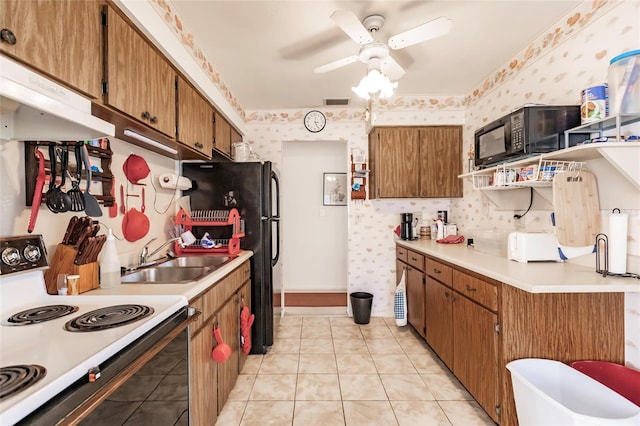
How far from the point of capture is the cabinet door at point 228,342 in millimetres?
1960

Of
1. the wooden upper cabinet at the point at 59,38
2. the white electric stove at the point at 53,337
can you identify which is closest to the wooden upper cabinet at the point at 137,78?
the wooden upper cabinet at the point at 59,38

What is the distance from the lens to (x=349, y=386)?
2.32 meters

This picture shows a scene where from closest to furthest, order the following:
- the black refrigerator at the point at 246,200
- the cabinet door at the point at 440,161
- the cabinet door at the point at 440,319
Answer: the cabinet door at the point at 440,319, the black refrigerator at the point at 246,200, the cabinet door at the point at 440,161

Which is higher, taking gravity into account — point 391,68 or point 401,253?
point 391,68

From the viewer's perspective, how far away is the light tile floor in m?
1.98

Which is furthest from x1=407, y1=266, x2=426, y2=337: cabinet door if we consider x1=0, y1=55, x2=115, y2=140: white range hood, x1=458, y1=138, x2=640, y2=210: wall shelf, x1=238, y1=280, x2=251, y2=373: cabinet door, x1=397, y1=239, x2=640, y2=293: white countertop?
x1=0, y1=55, x2=115, y2=140: white range hood

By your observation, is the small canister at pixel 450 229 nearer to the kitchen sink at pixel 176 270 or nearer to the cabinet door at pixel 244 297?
the cabinet door at pixel 244 297

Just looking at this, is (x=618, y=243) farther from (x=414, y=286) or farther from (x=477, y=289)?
(x=414, y=286)

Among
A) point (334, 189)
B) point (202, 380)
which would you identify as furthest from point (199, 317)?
point (334, 189)

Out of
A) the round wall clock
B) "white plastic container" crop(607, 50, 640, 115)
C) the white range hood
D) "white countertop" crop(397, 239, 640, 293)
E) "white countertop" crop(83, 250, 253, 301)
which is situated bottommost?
"white countertop" crop(83, 250, 253, 301)

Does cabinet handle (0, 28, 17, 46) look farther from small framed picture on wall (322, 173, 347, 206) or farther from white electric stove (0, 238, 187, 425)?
small framed picture on wall (322, 173, 347, 206)

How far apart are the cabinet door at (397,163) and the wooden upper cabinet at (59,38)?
2.81m

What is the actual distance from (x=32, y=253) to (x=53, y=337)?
0.49 m

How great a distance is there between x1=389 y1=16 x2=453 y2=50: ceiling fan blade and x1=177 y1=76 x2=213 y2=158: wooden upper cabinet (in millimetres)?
1381
